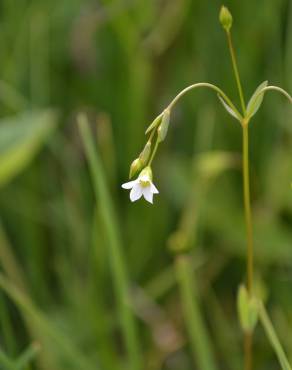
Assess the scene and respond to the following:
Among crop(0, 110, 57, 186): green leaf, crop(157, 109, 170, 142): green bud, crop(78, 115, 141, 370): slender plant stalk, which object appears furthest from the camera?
crop(0, 110, 57, 186): green leaf

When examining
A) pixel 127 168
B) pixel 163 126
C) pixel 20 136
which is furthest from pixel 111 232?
pixel 127 168

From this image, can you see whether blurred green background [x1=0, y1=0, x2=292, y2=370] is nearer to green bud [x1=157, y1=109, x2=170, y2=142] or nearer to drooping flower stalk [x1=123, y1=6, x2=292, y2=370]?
drooping flower stalk [x1=123, y1=6, x2=292, y2=370]

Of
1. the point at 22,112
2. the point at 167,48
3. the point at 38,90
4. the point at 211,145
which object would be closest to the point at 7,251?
the point at 22,112

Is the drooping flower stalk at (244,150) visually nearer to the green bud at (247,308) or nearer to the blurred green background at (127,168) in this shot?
the green bud at (247,308)

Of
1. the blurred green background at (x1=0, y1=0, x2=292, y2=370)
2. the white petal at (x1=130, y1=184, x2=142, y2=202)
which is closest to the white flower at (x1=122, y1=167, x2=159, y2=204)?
the white petal at (x1=130, y1=184, x2=142, y2=202)

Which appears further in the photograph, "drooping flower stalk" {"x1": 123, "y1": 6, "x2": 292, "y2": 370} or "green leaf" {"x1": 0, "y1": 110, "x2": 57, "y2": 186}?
"green leaf" {"x1": 0, "y1": 110, "x2": 57, "y2": 186}

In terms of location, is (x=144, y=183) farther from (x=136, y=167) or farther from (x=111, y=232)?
(x=111, y=232)

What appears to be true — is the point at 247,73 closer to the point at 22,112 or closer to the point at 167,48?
the point at 167,48
